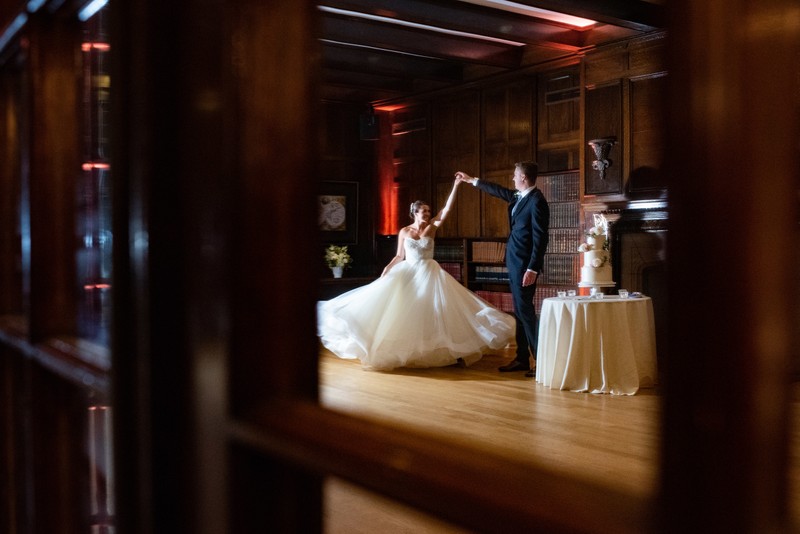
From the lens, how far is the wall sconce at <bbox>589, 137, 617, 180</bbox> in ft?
23.8

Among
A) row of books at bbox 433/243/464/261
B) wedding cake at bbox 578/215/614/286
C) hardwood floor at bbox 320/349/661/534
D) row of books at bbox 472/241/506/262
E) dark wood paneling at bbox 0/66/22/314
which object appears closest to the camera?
dark wood paneling at bbox 0/66/22/314

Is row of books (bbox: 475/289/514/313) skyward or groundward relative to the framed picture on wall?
groundward

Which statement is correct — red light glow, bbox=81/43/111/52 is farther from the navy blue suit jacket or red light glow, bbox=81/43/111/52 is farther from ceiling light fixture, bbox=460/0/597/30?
ceiling light fixture, bbox=460/0/597/30

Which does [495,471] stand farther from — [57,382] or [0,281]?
[0,281]

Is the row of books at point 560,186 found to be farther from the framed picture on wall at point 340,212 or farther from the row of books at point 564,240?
the framed picture on wall at point 340,212

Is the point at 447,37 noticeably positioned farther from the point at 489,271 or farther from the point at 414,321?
the point at 414,321

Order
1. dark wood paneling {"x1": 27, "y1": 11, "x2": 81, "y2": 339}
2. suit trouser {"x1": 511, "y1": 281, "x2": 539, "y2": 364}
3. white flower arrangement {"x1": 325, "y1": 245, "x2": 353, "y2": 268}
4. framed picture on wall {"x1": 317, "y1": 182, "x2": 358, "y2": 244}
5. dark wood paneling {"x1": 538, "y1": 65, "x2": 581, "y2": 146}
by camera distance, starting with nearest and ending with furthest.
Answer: dark wood paneling {"x1": 27, "y1": 11, "x2": 81, "y2": 339}
suit trouser {"x1": 511, "y1": 281, "x2": 539, "y2": 364}
dark wood paneling {"x1": 538, "y1": 65, "x2": 581, "y2": 146}
white flower arrangement {"x1": 325, "y1": 245, "x2": 353, "y2": 268}
framed picture on wall {"x1": 317, "y1": 182, "x2": 358, "y2": 244}

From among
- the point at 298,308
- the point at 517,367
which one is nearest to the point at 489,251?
the point at 517,367

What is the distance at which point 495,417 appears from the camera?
457cm

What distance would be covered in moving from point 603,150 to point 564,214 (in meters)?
0.98

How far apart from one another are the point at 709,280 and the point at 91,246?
1.21 m

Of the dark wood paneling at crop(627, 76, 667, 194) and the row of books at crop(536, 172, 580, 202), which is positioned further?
the row of books at crop(536, 172, 580, 202)

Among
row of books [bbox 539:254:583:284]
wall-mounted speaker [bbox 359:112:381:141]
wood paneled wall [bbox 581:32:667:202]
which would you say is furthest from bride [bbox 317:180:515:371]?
wall-mounted speaker [bbox 359:112:381:141]

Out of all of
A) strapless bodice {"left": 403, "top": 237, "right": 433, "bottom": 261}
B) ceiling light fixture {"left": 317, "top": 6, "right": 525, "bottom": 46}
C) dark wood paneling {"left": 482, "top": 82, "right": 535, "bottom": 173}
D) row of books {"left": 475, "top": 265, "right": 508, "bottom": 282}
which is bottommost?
row of books {"left": 475, "top": 265, "right": 508, "bottom": 282}
